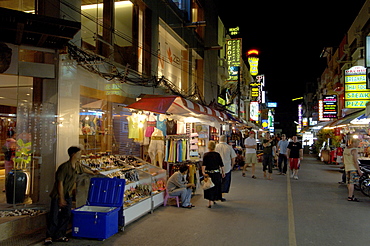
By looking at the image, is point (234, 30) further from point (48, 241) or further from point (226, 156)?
point (48, 241)

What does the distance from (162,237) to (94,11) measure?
7.72 meters

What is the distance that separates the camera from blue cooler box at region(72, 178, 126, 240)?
6172 millimetres

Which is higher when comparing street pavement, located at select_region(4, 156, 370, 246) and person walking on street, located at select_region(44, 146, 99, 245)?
person walking on street, located at select_region(44, 146, 99, 245)

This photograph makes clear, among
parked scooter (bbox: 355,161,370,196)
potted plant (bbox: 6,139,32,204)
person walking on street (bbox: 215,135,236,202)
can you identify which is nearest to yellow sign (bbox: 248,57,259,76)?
parked scooter (bbox: 355,161,370,196)

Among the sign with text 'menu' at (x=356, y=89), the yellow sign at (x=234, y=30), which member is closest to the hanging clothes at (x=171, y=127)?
the sign with text 'menu' at (x=356, y=89)

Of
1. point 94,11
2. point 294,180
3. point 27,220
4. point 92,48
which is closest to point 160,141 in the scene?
point 92,48

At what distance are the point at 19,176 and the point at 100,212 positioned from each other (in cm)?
235

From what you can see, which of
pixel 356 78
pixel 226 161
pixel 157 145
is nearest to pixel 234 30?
pixel 356 78

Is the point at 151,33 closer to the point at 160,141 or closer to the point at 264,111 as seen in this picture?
the point at 160,141

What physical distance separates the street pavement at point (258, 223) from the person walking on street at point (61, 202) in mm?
267

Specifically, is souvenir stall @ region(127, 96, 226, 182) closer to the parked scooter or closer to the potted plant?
the potted plant

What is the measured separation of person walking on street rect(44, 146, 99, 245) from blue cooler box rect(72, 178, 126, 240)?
250 mm

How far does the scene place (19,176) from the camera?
7.28 meters

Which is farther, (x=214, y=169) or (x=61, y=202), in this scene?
(x=214, y=169)
